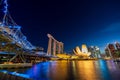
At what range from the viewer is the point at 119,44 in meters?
154

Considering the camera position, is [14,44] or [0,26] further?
[14,44]

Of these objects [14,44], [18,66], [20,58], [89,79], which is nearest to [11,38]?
[14,44]

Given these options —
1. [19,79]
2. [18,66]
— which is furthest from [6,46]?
[19,79]

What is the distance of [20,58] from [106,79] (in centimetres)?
5082

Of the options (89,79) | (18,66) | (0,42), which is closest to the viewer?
(89,79)

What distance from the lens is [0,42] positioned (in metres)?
58.9

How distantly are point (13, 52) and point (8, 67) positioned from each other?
37.6ft

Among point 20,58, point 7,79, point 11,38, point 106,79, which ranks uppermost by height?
point 11,38

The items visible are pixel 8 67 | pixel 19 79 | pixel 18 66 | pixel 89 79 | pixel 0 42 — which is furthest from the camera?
pixel 0 42

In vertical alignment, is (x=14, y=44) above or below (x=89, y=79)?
above

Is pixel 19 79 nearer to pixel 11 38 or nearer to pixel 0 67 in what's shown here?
pixel 0 67

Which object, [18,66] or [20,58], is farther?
[20,58]

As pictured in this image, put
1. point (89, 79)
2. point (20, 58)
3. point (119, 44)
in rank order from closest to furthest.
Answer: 1. point (89, 79)
2. point (20, 58)
3. point (119, 44)

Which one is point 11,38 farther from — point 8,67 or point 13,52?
point 8,67
